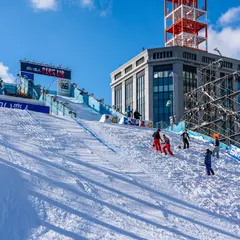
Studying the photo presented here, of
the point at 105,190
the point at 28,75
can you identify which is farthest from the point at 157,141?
the point at 28,75

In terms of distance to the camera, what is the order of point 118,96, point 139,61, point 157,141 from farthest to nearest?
point 118,96 < point 139,61 < point 157,141

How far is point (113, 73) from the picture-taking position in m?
80.9

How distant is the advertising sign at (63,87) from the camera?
4475cm

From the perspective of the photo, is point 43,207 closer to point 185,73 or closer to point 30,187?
point 30,187

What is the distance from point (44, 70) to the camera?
147 feet

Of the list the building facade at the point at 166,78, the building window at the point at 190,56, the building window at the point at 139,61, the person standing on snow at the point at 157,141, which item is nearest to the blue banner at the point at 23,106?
the person standing on snow at the point at 157,141

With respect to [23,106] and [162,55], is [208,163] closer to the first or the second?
[23,106]

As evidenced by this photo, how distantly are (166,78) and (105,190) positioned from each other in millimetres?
54219

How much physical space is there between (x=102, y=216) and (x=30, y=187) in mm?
2451

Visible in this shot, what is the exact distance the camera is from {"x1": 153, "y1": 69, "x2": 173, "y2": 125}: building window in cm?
6694

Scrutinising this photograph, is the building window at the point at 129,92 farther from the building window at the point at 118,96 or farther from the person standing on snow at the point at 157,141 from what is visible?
the person standing on snow at the point at 157,141

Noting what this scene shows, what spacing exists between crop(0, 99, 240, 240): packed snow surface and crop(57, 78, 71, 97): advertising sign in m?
22.3

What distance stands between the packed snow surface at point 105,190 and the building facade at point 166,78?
44.4m

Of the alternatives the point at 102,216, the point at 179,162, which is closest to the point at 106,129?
the point at 179,162
